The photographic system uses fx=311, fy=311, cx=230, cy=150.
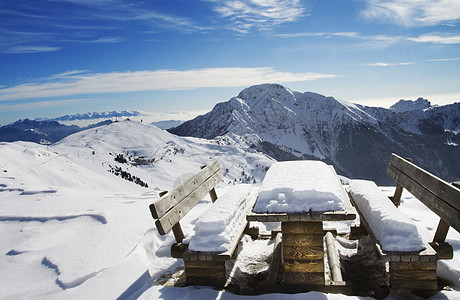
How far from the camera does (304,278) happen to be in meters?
3.94

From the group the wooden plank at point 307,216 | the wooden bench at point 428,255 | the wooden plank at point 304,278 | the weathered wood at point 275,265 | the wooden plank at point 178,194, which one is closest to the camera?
the wooden bench at point 428,255

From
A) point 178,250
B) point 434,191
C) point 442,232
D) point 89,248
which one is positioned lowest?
point 89,248

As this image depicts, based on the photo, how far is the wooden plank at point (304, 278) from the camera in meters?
3.87

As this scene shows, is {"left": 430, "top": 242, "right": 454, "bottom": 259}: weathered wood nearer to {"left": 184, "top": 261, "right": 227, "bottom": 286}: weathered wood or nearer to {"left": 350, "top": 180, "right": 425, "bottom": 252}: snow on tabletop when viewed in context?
{"left": 350, "top": 180, "right": 425, "bottom": 252}: snow on tabletop

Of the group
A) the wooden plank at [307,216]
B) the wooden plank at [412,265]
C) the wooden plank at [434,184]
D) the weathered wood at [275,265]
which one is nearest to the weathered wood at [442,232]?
the wooden plank at [434,184]

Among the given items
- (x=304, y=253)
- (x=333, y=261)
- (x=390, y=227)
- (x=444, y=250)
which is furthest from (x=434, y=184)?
(x=304, y=253)

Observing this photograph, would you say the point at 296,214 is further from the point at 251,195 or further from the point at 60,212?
the point at 60,212

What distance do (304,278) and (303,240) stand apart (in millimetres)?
487

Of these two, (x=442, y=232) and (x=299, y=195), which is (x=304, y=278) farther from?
(x=442, y=232)

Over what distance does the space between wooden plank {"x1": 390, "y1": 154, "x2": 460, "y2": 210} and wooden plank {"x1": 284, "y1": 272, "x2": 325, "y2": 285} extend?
5.69 ft

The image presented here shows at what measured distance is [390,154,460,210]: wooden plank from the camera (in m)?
3.52

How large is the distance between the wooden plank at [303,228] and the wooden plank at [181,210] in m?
1.42

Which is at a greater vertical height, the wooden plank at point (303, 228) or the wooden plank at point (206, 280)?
the wooden plank at point (303, 228)

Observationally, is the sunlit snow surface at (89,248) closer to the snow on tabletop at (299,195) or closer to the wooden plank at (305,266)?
the wooden plank at (305,266)
